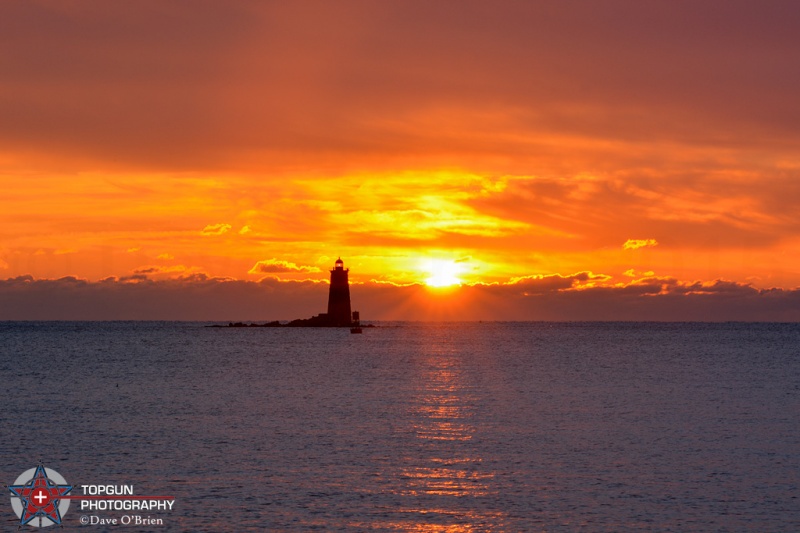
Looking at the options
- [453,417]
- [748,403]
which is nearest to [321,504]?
[453,417]

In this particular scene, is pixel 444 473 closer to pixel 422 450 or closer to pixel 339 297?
pixel 422 450

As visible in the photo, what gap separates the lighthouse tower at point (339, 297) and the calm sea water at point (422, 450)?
100 m

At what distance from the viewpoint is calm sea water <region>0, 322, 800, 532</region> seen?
27.2 meters

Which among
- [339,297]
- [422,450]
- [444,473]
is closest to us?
[444,473]

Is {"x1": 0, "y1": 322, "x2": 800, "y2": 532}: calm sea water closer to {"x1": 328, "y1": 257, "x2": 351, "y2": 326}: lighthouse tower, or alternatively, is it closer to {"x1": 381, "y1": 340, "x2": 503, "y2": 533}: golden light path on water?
{"x1": 381, "y1": 340, "x2": 503, "y2": 533}: golden light path on water

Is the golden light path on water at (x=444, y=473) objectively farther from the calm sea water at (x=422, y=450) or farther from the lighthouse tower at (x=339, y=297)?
the lighthouse tower at (x=339, y=297)

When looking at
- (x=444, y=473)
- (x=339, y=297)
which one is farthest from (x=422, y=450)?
(x=339, y=297)

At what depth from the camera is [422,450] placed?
3800 centimetres

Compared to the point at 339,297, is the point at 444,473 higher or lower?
lower

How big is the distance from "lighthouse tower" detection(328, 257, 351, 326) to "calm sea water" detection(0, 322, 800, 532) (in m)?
100

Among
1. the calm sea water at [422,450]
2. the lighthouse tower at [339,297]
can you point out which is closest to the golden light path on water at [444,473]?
the calm sea water at [422,450]

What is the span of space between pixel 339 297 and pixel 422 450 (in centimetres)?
14740

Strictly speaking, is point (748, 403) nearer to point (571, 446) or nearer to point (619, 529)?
point (571, 446)

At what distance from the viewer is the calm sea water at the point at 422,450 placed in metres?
27.2
